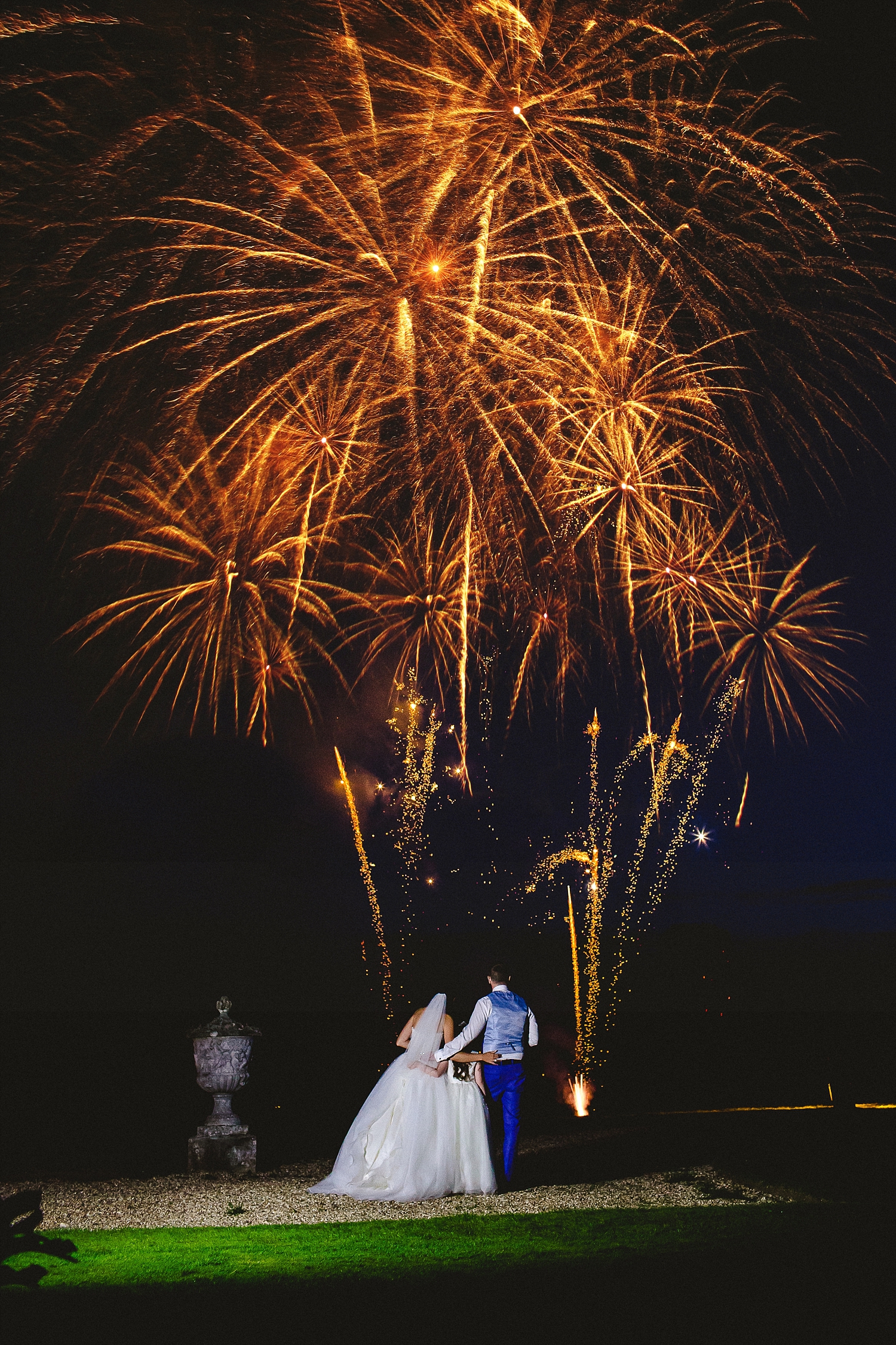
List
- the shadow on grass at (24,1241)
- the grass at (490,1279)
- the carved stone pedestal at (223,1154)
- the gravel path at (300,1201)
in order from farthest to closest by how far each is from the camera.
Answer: the carved stone pedestal at (223,1154) < the gravel path at (300,1201) < the grass at (490,1279) < the shadow on grass at (24,1241)

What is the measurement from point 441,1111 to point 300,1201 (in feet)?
4.65

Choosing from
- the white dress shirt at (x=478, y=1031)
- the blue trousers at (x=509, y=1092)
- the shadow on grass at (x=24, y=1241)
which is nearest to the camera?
the shadow on grass at (x=24, y=1241)

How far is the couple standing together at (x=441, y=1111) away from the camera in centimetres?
879

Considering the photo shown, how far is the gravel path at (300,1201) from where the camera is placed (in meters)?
8.35

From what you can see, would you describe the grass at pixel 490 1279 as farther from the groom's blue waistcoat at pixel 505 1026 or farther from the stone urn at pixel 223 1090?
the stone urn at pixel 223 1090

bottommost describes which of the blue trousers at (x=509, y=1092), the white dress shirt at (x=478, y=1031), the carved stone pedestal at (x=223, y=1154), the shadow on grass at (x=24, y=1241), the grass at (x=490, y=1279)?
the grass at (x=490, y=1279)

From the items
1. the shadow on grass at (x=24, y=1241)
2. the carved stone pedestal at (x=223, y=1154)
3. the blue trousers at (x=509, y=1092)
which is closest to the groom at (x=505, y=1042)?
the blue trousers at (x=509, y=1092)

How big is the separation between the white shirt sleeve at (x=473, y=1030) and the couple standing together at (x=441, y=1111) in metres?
0.01

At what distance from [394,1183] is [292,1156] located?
13.3 feet

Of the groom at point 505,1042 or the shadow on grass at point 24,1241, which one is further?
the groom at point 505,1042

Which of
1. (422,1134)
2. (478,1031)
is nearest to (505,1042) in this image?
(478,1031)

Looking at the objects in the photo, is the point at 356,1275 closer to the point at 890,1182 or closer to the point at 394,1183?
the point at 394,1183

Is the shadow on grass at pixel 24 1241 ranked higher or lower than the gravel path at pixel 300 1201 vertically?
higher

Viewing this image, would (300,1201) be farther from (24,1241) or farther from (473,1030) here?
(24,1241)
